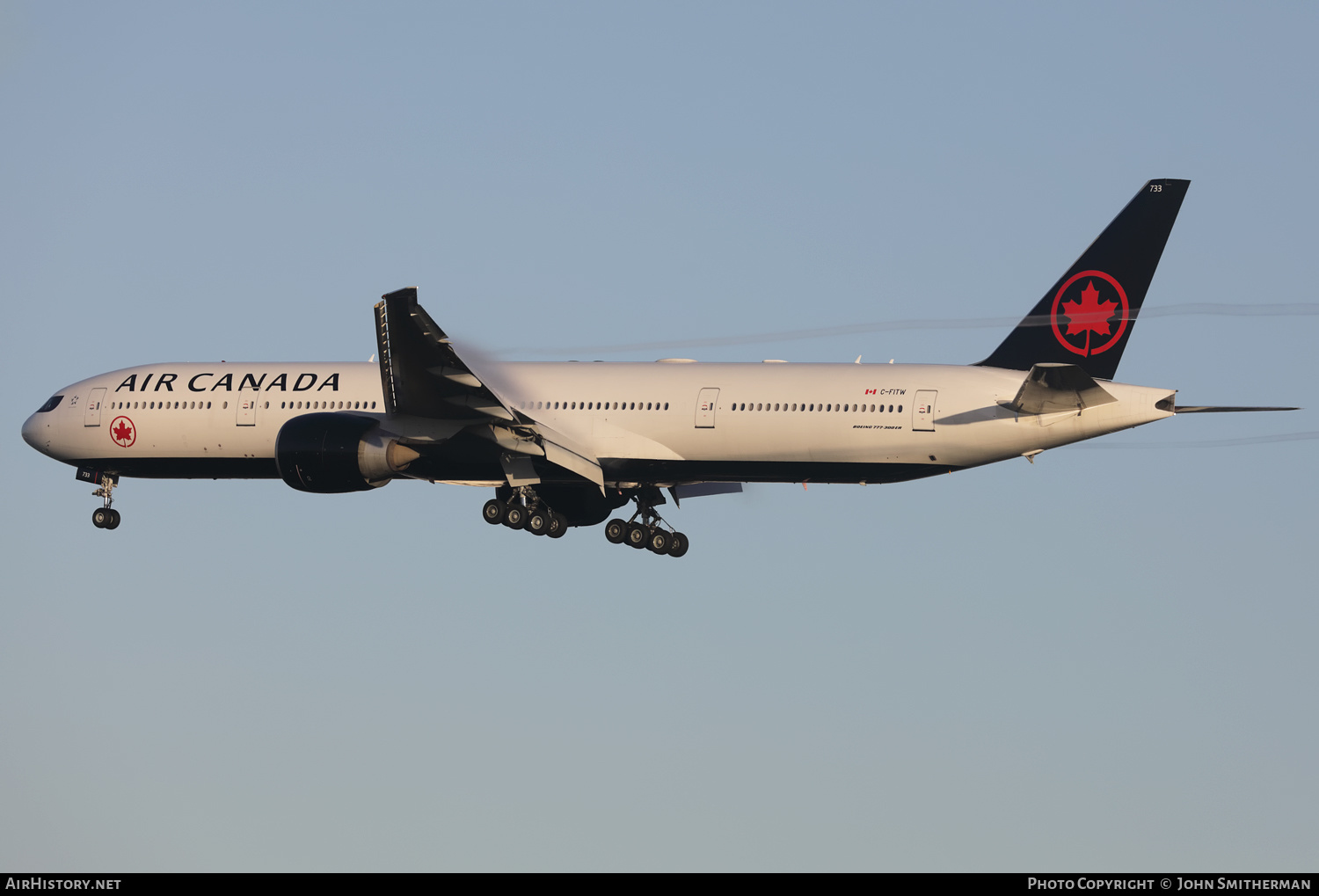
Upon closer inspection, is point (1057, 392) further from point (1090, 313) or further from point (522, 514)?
point (522, 514)

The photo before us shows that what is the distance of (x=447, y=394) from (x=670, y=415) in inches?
240

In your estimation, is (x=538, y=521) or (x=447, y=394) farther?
(x=538, y=521)

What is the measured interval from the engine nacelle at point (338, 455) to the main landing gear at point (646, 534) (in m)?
7.18

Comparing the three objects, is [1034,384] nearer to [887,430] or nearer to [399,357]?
[887,430]

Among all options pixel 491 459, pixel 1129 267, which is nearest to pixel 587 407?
pixel 491 459

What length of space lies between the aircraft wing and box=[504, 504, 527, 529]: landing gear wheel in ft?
4.80

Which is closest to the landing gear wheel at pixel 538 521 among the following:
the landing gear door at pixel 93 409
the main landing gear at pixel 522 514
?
the main landing gear at pixel 522 514

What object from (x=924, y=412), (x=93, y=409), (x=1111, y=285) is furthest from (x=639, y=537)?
(x=93, y=409)

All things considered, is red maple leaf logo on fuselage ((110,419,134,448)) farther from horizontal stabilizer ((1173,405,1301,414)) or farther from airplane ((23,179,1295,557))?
horizontal stabilizer ((1173,405,1301,414))

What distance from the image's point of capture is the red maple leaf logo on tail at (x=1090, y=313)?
4816 centimetres

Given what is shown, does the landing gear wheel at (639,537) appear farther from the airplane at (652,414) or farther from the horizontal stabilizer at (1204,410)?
the horizontal stabilizer at (1204,410)

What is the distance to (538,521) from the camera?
174 ft

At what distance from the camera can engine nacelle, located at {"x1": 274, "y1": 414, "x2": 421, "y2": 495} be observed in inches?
1966

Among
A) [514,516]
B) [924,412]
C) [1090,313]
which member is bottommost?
[514,516]
